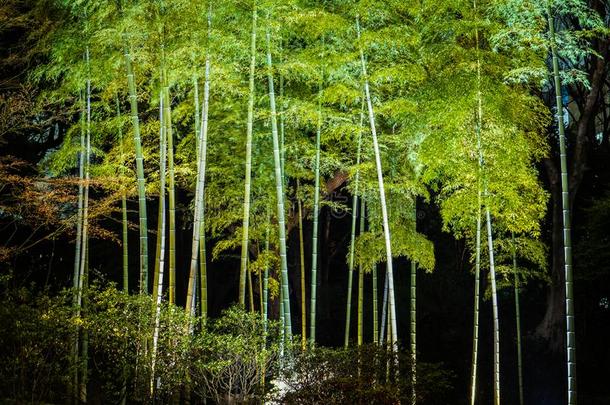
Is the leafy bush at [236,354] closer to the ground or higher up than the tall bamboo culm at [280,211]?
closer to the ground

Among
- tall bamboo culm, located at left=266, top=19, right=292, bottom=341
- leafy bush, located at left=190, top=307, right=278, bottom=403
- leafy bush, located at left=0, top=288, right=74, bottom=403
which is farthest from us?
tall bamboo culm, located at left=266, top=19, right=292, bottom=341

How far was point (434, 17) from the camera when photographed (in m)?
7.11

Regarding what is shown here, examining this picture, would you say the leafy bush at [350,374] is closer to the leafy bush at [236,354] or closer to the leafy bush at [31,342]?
the leafy bush at [236,354]

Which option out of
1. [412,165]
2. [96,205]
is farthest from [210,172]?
[412,165]

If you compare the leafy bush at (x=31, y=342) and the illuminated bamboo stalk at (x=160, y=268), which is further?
the illuminated bamboo stalk at (x=160, y=268)

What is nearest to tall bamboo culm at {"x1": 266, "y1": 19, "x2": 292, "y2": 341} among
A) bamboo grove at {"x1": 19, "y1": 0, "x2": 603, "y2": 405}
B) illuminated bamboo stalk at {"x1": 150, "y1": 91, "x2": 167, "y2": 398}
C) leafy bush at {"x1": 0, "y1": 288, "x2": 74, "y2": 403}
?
bamboo grove at {"x1": 19, "y1": 0, "x2": 603, "y2": 405}

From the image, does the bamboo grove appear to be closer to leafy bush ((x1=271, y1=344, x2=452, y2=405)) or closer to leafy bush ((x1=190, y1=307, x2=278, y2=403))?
leafy bush ((x1=271, y1=344, x2=452, y2=405))

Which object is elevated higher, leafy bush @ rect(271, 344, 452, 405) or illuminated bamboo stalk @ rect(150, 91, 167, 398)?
illuminated bamboo stalk @ rect(150, 91, 167, 398)

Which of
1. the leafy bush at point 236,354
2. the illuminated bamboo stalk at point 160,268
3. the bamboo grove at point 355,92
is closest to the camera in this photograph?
the illuminated bamboo stalk at point 160,268

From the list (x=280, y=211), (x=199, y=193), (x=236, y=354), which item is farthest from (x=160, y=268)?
(x=280, y=211)

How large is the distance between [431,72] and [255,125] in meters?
3.42

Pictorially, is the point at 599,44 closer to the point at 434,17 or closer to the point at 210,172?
the point at 434,17

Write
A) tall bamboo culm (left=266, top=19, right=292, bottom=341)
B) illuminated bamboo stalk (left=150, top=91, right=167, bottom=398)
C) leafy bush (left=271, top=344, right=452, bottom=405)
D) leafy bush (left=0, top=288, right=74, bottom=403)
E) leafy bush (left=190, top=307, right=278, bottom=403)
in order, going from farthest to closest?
tall bamboo culm (left=266, top=19, right=292, bottom=341) < leafy bush (left=190, top=307, right=278, bottom=403) < illuminated bamboo stalk (left=150, top=91, right=167, bottom=398) < leafy bush (left=271, top=344, right=452, bottom=405) < leafy bush (left=0, top=288, right=74, bottom=403)

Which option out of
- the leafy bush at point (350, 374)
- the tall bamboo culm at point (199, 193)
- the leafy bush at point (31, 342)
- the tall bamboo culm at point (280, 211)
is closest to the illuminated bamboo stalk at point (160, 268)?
the tall bamboo culm at point (199, 193)
